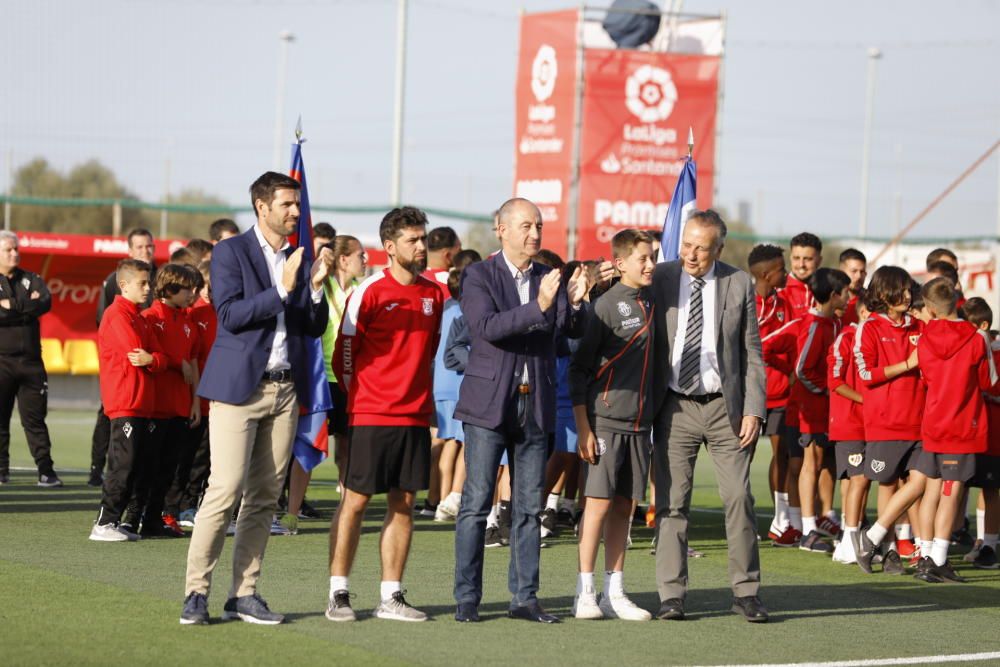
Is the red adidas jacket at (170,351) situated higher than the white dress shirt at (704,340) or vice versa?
the white dress shirt at (704,340)

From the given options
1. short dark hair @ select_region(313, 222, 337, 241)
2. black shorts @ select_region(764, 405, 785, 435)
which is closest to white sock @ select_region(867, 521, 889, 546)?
black shorts @ select_region(764, 405, 785, 435)

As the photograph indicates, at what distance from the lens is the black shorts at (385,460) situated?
7.40m

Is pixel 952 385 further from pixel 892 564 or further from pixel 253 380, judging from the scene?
pixel 253 380

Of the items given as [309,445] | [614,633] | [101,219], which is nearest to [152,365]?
[309,445]

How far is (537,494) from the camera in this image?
761 centimetres

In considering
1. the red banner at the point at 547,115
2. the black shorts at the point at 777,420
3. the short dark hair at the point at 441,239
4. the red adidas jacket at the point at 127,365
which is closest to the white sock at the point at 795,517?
the black shorts at the point at 777,420

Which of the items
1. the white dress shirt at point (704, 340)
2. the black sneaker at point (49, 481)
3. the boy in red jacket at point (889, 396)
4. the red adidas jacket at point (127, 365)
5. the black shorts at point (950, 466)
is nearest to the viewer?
the white dress shirt at point (704, 340)

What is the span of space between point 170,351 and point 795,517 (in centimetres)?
493

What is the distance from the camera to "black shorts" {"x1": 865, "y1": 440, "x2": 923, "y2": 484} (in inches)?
407

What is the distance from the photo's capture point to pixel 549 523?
37.9 ft

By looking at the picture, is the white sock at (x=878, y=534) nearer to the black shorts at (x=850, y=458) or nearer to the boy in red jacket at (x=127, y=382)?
the black shorts at (x=850, y=458)

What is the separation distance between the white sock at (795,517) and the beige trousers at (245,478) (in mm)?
5526

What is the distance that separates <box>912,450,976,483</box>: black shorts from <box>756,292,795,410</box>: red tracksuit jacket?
1.54 metres

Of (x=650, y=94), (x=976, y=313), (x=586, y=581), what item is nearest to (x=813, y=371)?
(x=976, y=313)
